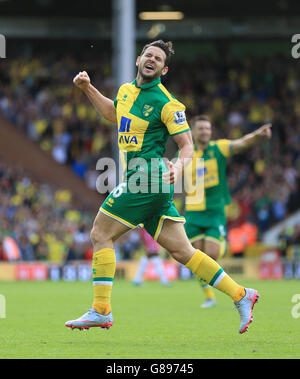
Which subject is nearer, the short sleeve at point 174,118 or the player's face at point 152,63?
the short sleeve at point 174,118

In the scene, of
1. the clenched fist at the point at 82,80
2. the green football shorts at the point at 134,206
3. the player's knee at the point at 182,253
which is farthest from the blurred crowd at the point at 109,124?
the green football shorts at the point at 134,206

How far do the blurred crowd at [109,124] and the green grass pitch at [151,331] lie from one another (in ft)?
33.9

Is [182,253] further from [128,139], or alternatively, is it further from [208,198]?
[208,198]

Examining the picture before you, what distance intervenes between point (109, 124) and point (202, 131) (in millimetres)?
16891

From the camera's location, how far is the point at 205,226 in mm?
12219

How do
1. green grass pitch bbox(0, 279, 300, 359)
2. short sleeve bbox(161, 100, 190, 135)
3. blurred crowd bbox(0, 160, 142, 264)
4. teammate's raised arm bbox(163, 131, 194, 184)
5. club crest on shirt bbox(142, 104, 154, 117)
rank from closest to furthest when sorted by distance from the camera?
green grass pitch bbox(0, 279, 300, 359) < teammate's raised arm bbox(163, 131, 194, 184) < short sleeve bbox(161, 100, 190, 135) < club crest on shirt bbox(142, 104, 154, 117) < blurred crowd bbox(0, 160, 142, 264)

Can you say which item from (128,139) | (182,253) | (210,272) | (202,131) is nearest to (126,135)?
(128,139)

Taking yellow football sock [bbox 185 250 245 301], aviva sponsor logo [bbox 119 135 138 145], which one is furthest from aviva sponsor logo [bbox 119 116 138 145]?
yellow football sock [bbox 185 250 245 301]

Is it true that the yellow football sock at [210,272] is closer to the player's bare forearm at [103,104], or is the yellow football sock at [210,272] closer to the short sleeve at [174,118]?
the short sleeve at [174,118]

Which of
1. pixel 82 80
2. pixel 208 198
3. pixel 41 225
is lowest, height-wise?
pixel 41 225

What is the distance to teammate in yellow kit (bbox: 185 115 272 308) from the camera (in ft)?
39.6

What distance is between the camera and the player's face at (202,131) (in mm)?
11891

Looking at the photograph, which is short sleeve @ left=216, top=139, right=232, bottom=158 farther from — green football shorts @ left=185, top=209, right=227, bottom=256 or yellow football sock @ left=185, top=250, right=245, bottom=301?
yellow football sock @ left=185, top=250, right=245, bottom=301

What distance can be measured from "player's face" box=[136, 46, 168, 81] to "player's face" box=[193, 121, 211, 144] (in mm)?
4227
